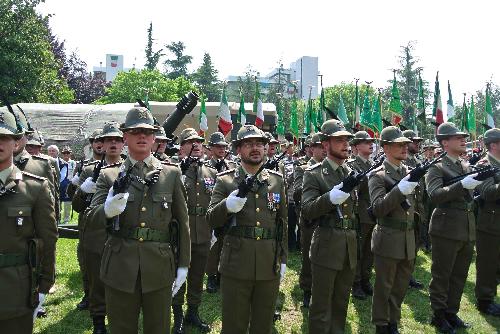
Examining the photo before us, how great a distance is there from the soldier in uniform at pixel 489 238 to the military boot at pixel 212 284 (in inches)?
176

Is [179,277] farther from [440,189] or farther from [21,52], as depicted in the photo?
[21,52]

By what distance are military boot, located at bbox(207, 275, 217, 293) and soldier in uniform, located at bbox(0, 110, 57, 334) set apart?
443 centimetres

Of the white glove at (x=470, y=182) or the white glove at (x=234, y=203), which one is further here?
the white glove at (x=470, y=182)

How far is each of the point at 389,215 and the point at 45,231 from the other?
4141mm

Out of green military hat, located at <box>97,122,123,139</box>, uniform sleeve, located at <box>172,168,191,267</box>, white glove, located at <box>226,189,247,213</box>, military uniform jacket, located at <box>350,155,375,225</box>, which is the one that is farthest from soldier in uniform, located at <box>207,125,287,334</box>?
military uniform jacket, located at <box>350,155,375,225</box>

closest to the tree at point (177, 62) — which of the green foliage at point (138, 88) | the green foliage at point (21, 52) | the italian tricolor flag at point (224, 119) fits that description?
the green foliage at point (138, 88)

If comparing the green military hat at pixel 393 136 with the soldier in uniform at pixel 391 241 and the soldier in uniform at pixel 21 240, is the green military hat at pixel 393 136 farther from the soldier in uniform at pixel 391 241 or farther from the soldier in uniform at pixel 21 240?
the soldier in uniform at pixel 21 240

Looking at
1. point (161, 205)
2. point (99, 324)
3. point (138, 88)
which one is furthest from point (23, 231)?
point (138, 88)

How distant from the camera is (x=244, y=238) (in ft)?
15.9

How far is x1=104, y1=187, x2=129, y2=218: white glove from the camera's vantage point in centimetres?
394

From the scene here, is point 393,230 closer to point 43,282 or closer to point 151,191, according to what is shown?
point 151,191

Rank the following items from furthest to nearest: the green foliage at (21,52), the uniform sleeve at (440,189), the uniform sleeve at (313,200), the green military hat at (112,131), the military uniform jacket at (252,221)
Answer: the green foliage at (21,52) < the uniform sleeve at (440,189) < the green military hat at (112,131) < the uniform sleeve at (313,200) < the military uniform jacket at (252,221)

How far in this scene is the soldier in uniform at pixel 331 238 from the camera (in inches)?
213

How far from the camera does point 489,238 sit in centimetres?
748
